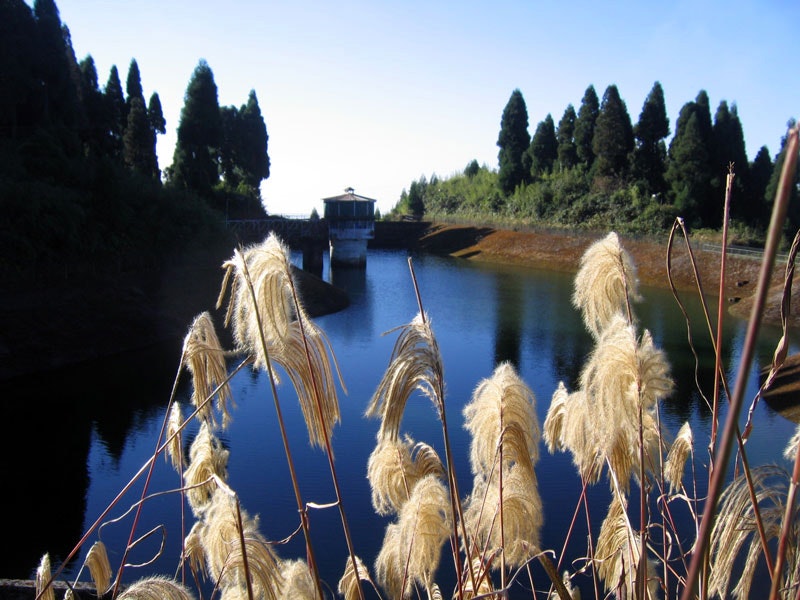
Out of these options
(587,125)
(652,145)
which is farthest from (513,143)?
(652,145)

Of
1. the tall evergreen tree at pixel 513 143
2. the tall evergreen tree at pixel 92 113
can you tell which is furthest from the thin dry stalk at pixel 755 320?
the tall evergreen tree at pixel 513 143

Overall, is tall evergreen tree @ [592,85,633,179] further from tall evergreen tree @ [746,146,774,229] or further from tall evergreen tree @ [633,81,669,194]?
tall evergreen tree @ [746,146,774,229]

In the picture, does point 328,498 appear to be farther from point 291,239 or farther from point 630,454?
point 291,239

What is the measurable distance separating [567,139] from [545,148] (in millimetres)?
2369

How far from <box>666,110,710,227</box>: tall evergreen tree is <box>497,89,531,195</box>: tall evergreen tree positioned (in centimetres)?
1341

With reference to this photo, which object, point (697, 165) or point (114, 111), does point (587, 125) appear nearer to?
point (697, 165)

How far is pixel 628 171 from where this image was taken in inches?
1522

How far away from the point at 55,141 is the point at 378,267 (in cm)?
2078

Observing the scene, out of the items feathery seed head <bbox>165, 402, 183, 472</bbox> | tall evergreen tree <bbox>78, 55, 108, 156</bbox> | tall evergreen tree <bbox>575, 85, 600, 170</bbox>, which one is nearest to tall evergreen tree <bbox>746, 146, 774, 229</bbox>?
tall evergreen tree <bbox>575, 85, 600, 170</bbox>

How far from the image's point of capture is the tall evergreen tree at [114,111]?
2784 cm

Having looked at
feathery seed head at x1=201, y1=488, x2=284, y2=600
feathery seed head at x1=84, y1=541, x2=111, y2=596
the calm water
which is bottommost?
the calm water

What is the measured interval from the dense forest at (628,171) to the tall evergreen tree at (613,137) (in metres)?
0.06

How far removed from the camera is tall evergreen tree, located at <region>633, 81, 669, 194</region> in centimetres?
3647

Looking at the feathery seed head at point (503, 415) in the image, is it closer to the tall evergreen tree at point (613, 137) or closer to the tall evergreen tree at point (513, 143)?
the tall evergreen tree at point (613, 137)
